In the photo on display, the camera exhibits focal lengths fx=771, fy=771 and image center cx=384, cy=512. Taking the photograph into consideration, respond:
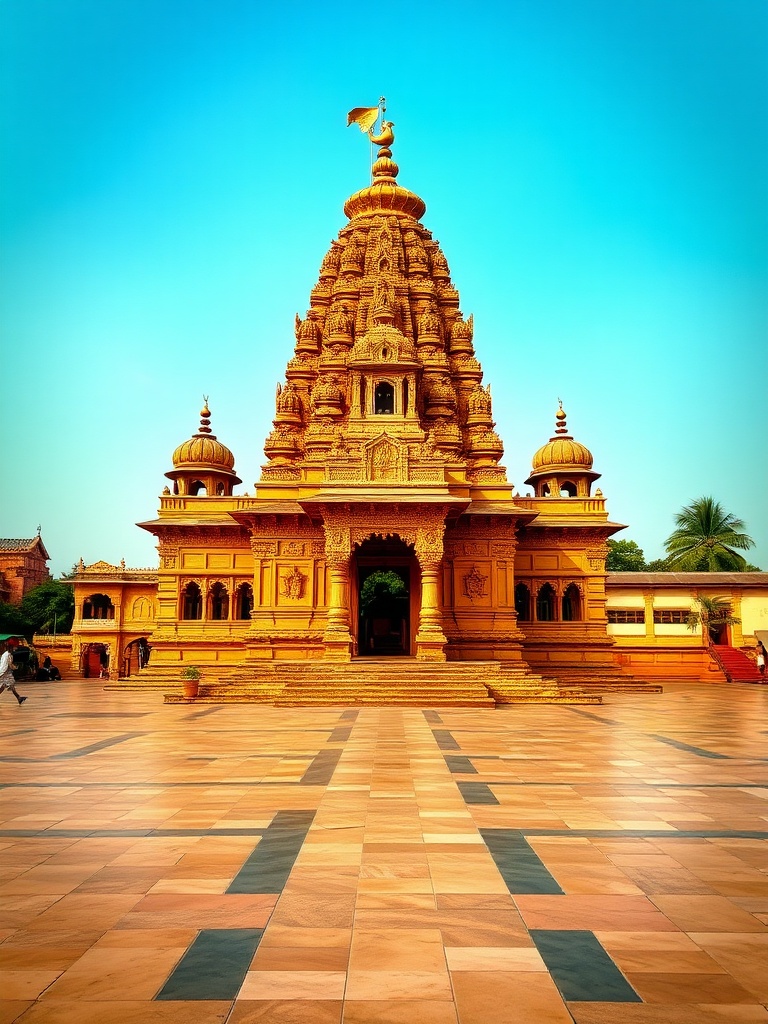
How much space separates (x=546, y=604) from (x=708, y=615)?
31.5ft

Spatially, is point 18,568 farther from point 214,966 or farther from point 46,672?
point 214,966

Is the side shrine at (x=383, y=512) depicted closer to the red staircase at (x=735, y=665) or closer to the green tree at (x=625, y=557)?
the red staircase at (x=735, y=665)

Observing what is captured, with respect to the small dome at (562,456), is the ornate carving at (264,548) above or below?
below

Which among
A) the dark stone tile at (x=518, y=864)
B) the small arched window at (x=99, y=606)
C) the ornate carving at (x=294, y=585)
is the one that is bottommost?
the dark stone tile at (x=518, y=864)

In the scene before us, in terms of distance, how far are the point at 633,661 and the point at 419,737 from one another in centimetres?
2623

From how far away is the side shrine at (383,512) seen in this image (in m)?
26.2

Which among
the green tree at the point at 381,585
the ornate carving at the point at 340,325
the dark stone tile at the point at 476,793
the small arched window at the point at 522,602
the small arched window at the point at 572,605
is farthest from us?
the green tree at the point at 381,585

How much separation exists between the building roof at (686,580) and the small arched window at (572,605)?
16.1 ft

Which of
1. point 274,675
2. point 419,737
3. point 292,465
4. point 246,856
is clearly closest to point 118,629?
point 292,465

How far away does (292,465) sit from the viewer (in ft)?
104

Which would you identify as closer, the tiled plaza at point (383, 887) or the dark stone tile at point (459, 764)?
the tiled plaza at point (383, 887)

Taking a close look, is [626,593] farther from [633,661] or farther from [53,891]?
[53,891]

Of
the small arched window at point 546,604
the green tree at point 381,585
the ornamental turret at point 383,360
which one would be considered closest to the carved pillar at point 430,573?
the ornamental turret at point 383,360

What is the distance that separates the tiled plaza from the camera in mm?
3879
